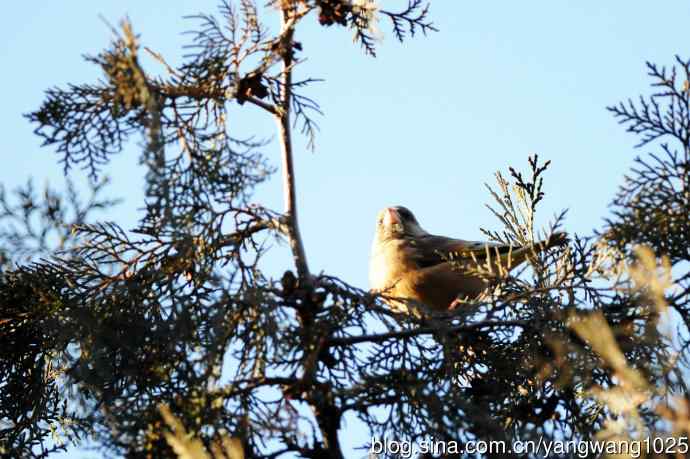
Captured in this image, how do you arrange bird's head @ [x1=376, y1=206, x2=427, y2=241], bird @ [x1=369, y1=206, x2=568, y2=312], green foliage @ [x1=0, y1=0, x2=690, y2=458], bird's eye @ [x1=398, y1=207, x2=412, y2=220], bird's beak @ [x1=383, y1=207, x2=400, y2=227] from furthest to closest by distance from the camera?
bird's eye @ [x1=398, y1=207, x2=412, y2=220], bird's beak @ [x1=383, y1=207, x2=400, y2=227], bird's head @ [x1=376, y1=206, x2=427, y2=241], bird @ [x1=369, y1=206, x2=568, y2=312], green foliage @ [x1=0, y1=0, x2=690, y2=458]

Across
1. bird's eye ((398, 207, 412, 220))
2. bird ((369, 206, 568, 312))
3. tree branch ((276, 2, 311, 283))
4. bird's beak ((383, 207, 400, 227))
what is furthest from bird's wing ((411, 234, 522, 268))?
tree branch ((276, 2, 311, 283))

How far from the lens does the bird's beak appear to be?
7.80 meters

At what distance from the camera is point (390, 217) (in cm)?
789

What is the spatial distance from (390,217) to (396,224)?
0.52 ft

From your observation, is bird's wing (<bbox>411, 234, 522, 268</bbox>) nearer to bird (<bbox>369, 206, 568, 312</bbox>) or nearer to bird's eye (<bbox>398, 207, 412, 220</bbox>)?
bird (<bbox>369, 206, 568, 312</bbox>)

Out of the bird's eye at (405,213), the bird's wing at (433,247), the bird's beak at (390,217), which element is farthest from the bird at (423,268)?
the bird's eye at (405,213)

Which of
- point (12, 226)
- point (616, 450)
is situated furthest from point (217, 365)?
point (12, 226)

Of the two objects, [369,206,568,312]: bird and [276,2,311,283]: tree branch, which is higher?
[369,206,568,312]: bird

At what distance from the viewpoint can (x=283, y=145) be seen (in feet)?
13.3

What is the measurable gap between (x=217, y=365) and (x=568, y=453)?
4.57ft

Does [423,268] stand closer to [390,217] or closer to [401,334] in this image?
[390,217]

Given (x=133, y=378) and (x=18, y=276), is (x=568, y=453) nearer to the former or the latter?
(x=133, y=378)

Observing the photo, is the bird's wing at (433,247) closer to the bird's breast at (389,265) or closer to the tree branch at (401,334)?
the bird's breast at (389,265)

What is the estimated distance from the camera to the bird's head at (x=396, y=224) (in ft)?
24.9
